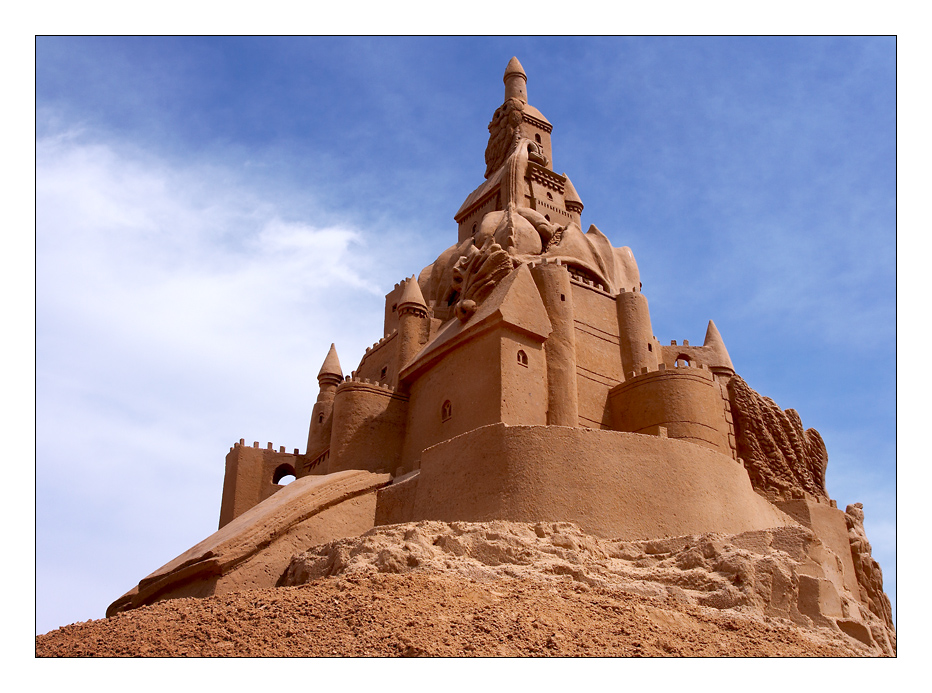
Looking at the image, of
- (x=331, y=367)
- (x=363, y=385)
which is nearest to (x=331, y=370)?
(x=331, y=367)

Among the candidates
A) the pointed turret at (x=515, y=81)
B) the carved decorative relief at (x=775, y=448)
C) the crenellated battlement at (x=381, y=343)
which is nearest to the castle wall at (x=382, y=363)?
the crenellated battlement at (x=381, y=343)

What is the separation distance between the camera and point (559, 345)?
21.1 meters

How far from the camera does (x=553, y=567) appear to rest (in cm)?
1416

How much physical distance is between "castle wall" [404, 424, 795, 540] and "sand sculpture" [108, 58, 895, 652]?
31 mm

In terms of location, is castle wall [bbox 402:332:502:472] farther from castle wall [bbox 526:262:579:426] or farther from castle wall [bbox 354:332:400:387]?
castle wall [bbox 354:332:400:387]

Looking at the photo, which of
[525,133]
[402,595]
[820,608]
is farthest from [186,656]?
[525,133]

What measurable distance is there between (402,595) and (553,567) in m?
2.60

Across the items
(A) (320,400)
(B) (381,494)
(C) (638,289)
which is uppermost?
(C) (638,289)

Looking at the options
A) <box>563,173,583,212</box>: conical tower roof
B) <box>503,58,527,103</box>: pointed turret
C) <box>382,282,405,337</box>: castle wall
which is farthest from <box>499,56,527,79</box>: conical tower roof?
<box>382,282,405,337</box>: castle wall

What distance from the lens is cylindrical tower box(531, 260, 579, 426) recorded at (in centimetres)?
2023

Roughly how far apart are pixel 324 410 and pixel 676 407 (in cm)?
1088

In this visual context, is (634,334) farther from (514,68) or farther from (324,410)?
(514,68)

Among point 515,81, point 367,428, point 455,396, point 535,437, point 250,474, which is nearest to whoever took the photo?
point 535,437

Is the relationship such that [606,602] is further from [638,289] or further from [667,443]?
[638,289]
